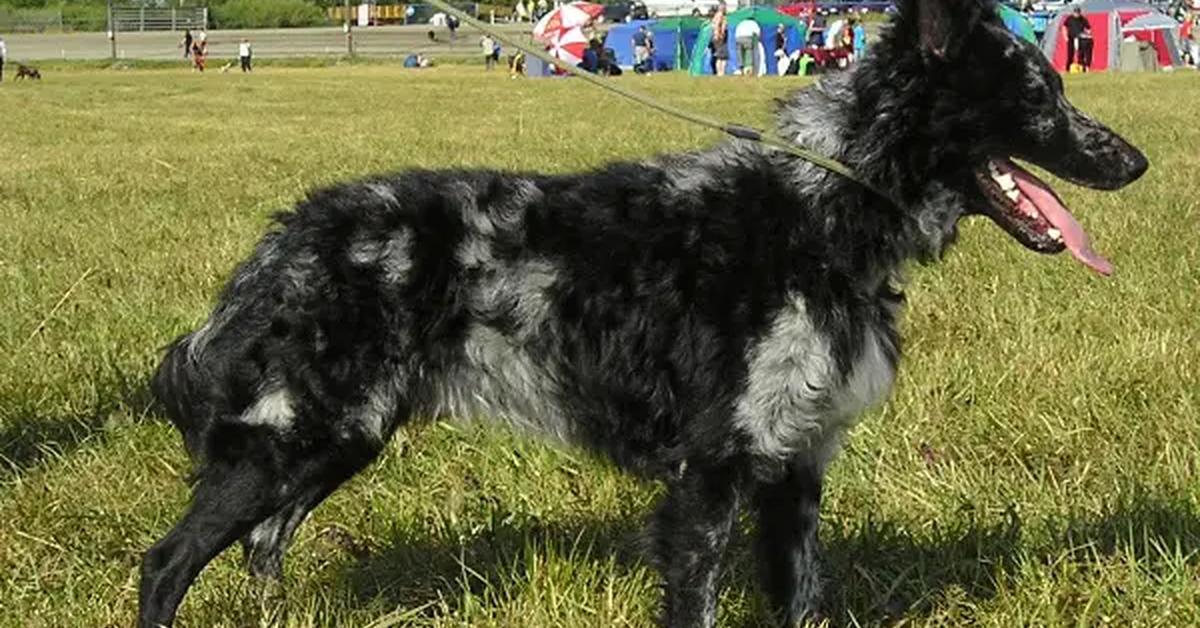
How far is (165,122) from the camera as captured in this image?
22.5m

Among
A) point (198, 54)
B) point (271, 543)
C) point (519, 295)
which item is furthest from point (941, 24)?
point (198, 54)

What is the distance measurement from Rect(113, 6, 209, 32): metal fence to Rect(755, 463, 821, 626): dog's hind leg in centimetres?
8405

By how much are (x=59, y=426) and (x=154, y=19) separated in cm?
8524

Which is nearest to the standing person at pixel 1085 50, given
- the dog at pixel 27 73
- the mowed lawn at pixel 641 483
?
the dog at pixel 27 73

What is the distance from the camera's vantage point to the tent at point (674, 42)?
162 feet

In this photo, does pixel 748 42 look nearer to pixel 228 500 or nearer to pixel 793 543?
pixel 793 543

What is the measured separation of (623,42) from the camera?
5219cm

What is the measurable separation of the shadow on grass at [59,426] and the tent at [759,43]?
127 ft

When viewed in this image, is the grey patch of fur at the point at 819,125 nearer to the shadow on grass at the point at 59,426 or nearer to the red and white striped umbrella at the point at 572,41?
the shadow on grass at the point at 59,426

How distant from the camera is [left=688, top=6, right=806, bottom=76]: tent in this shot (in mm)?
44094

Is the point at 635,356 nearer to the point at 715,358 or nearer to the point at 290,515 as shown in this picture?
the point at 715,358

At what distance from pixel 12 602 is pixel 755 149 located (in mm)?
2370

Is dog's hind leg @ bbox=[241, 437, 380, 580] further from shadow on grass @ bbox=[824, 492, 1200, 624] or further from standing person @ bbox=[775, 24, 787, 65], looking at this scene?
standing person @ bbox=[775, 24, 787, 65]

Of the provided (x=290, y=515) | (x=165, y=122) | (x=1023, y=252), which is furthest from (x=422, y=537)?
(x=165, y=122)
